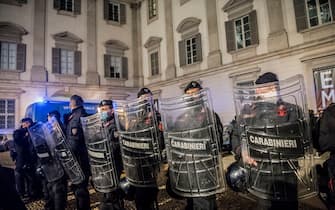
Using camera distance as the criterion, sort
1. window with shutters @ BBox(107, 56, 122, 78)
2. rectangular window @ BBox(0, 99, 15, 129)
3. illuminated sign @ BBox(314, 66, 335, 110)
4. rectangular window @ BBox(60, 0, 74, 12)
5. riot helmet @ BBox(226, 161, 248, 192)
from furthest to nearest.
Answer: window with shutters @ BBox(107, 56, 122, 78) < rectangular window @ BBox(60, 0, 74, 12) < rectangular window @ BBox(0, 99, 15, 129) < illuminated sign @ BBox(314, 66, 335, 110) < riot helmet @ BBox(226, 161, 248, 192)

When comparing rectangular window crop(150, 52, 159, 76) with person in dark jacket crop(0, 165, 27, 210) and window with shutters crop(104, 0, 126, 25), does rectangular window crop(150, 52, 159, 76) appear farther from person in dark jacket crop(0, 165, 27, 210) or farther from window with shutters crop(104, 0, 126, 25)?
person in dark jacket crop(0, 165, 27, 210)

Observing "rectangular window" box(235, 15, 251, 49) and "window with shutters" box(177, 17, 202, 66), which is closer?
"rectangular window" box(235, 15, 251, 49)

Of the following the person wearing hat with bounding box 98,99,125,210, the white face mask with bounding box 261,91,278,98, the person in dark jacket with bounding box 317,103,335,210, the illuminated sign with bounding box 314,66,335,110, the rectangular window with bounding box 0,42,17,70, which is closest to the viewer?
the white face mask with bounding box 261,91,278,98

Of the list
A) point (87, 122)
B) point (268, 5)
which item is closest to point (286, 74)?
point (268, 5)

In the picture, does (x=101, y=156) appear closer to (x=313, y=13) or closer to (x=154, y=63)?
(x=313, y=13)

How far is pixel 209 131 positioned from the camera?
2297mm

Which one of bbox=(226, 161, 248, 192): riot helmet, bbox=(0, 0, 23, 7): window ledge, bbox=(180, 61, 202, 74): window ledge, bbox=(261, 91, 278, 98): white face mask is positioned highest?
bbox=(0, 0, 23, 7): window ledge

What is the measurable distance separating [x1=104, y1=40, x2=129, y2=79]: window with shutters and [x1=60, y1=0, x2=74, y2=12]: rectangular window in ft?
9.93

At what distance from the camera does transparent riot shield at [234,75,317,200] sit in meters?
1.96

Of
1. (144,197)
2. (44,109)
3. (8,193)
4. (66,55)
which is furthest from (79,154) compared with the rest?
(66,55)

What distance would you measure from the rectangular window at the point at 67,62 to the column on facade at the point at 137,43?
4.24 metres

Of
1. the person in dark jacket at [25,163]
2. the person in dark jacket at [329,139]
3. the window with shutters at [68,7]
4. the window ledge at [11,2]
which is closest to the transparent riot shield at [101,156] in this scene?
the person in dark jacket at [329,139]

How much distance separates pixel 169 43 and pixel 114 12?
4931mm

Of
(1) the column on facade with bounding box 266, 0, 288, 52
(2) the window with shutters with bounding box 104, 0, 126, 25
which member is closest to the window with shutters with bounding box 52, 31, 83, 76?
(2) the window with shutters with bounding box 104, 0, 126, 25
